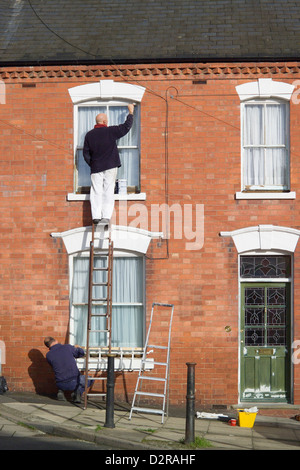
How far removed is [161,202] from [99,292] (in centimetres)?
208

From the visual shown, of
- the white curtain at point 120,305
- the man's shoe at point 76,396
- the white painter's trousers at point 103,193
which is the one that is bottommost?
the man's shoe at point 76,396

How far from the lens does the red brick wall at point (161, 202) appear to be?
13.0 meters

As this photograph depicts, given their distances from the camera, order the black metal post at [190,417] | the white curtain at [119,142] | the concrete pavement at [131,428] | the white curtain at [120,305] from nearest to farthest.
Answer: the black metal post at [190,417] → the concrete pavement at [131,428] → the white curtain at [120,305] → the white curtain at [119,142]

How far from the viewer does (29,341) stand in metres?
A: 13.2

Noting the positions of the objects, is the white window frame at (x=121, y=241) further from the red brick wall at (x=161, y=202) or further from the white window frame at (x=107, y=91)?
the white window frame at (x=107, y=91)

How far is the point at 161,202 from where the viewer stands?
1318 centimetres

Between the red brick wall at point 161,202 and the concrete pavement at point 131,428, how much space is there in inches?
40.5

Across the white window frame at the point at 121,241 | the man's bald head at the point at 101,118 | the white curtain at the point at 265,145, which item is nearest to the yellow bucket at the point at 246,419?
the white window frame at the point at 121,241

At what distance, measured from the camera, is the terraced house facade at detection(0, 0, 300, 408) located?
42.7ft

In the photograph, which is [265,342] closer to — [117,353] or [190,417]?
[117,353]

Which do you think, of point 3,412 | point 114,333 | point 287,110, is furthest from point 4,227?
point 287,110

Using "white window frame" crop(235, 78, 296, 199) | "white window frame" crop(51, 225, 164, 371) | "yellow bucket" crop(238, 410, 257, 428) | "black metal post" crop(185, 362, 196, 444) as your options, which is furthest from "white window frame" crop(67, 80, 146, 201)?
"yellow bucket" crop(238, 410, 257, 428)

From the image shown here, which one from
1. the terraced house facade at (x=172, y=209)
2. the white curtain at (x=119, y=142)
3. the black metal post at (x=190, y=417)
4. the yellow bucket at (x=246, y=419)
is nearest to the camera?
the black metal post at (x=190, y=417)

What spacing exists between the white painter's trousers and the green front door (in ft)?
9.55
